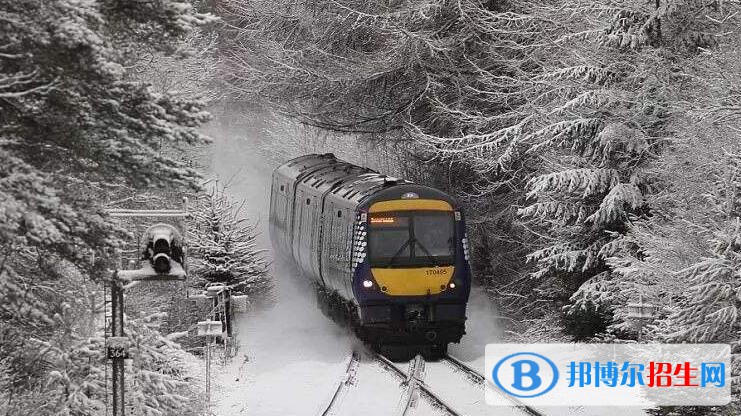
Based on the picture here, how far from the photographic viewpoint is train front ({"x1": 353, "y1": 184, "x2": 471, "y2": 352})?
20.7 meters

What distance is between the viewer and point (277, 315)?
27766mm

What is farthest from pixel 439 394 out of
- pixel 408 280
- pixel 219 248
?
pixel 219 248

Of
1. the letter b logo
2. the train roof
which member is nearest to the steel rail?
the letter b logo

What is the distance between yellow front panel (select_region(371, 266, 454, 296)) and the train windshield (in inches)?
3.9

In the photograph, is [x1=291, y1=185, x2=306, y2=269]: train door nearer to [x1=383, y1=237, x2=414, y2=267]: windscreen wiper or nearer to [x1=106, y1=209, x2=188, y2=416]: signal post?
[x1=383, y1=237, x2=414, y2=267]: windscreen wiper

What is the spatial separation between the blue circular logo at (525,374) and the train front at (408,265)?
1276 mm

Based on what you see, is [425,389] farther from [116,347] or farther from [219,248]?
[219,248]

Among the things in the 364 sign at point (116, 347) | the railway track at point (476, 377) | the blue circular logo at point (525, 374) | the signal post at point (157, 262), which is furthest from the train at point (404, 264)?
the 364 sign at point (116, 347)

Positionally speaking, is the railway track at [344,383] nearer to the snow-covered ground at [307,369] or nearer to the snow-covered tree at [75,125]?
the snow-covered ground at [307,369]

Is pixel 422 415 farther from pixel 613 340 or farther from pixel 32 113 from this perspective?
pixel 32 113

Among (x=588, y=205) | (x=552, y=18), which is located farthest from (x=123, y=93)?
(x=552, y=18)

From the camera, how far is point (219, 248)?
2569 cm

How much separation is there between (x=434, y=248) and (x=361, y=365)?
A: 88.4 inches

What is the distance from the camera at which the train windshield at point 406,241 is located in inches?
818
